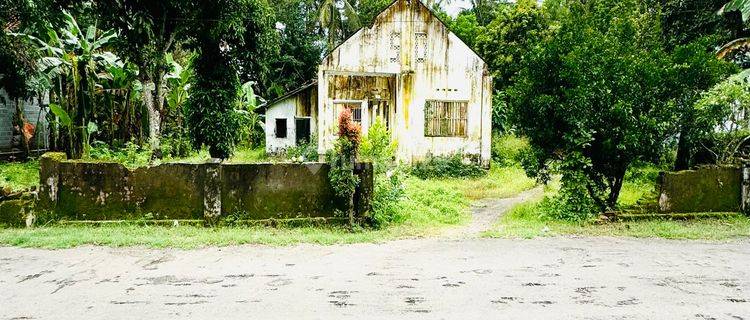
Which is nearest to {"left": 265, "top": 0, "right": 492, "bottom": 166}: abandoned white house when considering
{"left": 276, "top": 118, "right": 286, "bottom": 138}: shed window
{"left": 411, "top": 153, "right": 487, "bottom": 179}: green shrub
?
Result: {"left": 411, "top": 153, "right": 487, "bottom": 179}: green shrub

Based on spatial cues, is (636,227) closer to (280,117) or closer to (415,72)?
(415,72)

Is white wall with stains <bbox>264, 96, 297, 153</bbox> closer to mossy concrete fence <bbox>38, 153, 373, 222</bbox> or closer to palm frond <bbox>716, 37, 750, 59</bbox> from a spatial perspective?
mossy concrete fence <bbox>38, 153, 373, 222</bbox>

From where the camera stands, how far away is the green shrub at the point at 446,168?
53.5 feet

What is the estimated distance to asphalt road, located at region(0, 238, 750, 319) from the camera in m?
4.86

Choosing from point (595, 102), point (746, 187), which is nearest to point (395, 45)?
point (595, 102)

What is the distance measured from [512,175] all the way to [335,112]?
613 centimetres

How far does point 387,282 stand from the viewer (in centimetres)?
580

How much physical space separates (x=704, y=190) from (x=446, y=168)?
7991mm

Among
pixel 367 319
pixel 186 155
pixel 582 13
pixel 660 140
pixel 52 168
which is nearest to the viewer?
pixel 367 319

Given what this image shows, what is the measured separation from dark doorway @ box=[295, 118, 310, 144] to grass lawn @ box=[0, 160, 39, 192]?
28.3 ft

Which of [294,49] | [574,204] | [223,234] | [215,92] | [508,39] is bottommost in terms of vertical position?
[223,234]

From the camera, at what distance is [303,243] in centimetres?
770

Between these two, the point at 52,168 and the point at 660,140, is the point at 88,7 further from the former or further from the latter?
the point at 660,140

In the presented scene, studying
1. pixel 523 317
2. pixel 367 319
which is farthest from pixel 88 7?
pixel 523 317
